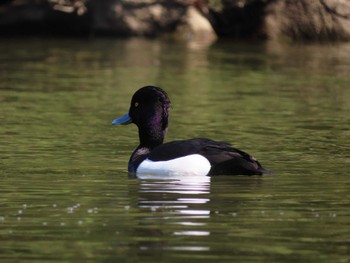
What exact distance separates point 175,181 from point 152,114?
169cm

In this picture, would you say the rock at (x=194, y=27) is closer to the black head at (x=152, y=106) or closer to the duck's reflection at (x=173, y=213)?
the black head at (x=152, y=106)

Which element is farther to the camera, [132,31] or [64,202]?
[132,31]

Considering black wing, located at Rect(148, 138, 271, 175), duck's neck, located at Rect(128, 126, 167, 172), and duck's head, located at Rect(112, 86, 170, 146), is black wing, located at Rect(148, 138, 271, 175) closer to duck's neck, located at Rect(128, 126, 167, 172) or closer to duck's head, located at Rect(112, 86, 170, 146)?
duck's neck, located at Rect(128, 126, 167, 172)

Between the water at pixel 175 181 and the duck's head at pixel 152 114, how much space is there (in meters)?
0.44

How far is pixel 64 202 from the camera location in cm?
1108

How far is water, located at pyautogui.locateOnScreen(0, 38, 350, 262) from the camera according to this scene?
918 cm

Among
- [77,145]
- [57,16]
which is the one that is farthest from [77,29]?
[77,145]

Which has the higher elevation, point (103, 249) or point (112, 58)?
point (103, 249)

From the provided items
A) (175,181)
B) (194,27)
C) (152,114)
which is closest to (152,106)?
(152,114)

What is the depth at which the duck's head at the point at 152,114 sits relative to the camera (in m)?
13.9

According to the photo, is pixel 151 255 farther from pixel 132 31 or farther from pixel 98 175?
pixel 132 31

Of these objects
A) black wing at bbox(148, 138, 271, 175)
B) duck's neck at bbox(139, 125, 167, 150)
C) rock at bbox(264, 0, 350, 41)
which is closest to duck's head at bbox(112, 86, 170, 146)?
duck's neck at bbox(139, 125, 167, 150)

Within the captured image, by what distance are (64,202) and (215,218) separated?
61.5 inches

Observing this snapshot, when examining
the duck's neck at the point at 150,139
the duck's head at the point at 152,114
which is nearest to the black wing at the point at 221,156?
the duck's neck at the point at 150,139
